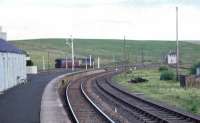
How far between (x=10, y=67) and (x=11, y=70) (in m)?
1.16

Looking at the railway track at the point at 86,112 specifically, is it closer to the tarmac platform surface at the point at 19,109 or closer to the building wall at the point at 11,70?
the tarmac platform surface at the point at 19,109

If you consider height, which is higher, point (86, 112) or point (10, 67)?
point (10, 67)

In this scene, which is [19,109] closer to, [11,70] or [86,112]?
[86,112]

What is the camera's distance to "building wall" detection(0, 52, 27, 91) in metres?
41.8

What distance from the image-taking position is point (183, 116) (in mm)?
24578

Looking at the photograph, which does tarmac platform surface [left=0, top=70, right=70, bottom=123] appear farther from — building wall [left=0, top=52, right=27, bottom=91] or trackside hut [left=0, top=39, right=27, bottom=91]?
trackside hut [left=0, top=39, right=27, bottom=91]

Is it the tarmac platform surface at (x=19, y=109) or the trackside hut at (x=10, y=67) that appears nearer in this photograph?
the tarmac platform surface at (x=19, y=109)

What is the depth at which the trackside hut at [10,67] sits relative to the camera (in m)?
41.8

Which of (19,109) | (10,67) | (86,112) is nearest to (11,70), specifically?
(10,67)

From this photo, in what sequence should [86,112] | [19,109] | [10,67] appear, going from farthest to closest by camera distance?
1. [10,67]
2. [19,109]
3. [86,112]

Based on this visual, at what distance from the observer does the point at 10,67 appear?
154 ft

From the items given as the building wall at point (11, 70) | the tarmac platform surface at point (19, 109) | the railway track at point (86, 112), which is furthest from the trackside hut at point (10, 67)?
the railway track at point (86, 112)

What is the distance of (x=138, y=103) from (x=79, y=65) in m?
86.2

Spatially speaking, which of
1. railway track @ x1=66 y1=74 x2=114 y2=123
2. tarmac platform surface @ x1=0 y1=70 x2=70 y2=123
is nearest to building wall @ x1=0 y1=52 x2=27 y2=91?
tarmac platform surface @ x1=0 y1=70 x2=70 y2=123
